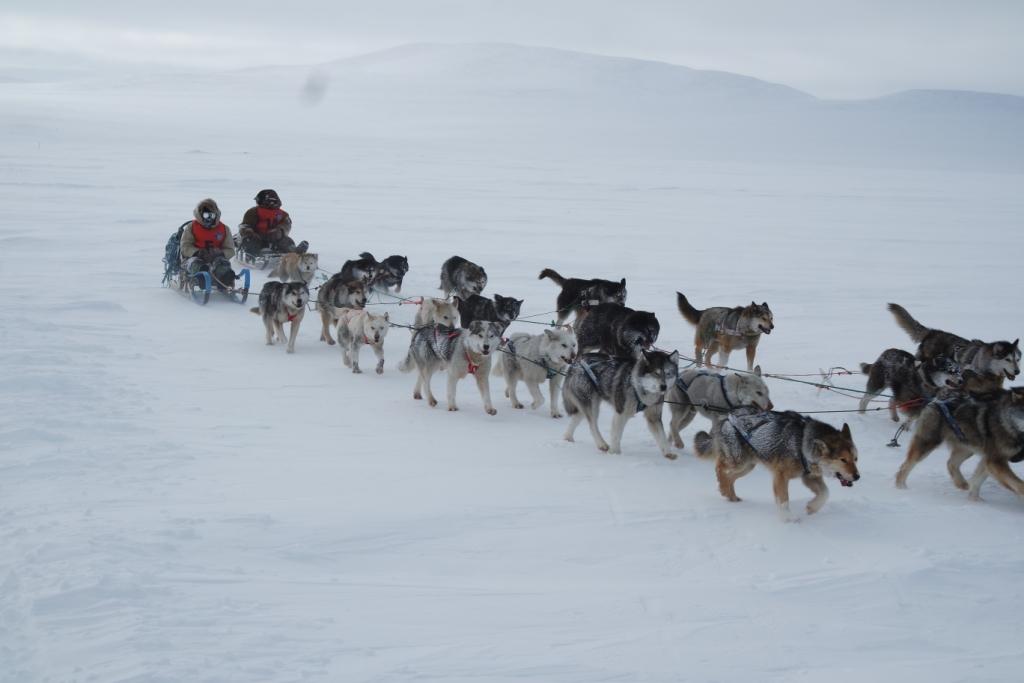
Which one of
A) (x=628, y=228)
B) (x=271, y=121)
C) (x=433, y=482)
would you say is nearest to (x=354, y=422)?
(x=433, y=482)

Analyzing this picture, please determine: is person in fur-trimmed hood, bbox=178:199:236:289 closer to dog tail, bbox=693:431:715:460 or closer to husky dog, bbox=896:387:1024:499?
dog tail, bbox=693:431:715:460

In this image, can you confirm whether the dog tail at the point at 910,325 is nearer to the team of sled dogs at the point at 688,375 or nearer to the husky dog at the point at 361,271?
the team of sled dogs at the point at 688,375

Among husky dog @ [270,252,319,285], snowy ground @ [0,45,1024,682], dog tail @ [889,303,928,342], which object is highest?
dog tail @ [889,303,928,342]

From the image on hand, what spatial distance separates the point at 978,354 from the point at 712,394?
2020 millimetres

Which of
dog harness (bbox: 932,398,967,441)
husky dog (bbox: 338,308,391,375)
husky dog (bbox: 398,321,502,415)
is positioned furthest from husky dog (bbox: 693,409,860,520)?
husky dog (bbox: 338,308,391,375)

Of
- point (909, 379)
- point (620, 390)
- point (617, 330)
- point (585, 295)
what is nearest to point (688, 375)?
point (620, 390)

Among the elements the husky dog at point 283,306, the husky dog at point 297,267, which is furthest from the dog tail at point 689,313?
the husky dog at point 297,267

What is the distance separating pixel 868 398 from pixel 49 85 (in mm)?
82732

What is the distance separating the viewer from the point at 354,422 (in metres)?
6.39

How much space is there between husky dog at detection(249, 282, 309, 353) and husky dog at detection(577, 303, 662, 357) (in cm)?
239

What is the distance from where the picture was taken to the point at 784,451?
4.82 meters

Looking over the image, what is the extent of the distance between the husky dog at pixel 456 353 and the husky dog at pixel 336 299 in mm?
1737

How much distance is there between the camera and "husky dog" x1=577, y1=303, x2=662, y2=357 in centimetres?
728

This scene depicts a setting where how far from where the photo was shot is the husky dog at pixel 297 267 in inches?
405
